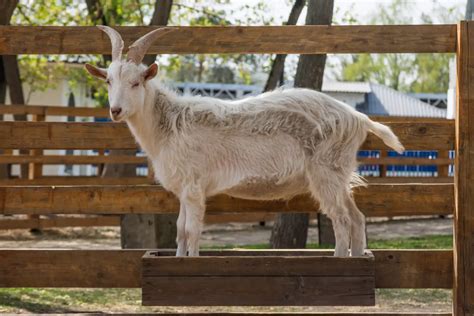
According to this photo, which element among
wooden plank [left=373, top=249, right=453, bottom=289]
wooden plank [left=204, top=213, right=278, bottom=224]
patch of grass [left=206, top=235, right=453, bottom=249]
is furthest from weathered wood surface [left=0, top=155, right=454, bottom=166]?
wooden plank [left=373, top=249, right=453, bottom=289]

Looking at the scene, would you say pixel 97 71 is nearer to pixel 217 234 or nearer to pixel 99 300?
pixel 99 300

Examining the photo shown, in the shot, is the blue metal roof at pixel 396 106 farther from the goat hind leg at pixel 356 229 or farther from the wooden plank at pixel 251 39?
the goat hind leg at pixel 356 229

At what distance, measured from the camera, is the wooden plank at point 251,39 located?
17.9 ft

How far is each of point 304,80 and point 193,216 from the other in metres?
4.96

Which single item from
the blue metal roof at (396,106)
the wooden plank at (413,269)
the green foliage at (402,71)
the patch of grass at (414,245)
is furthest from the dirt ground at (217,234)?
the green foliage at (402,71)

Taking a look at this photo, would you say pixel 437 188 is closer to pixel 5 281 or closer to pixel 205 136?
pixel 205 136

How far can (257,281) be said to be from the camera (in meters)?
4.92

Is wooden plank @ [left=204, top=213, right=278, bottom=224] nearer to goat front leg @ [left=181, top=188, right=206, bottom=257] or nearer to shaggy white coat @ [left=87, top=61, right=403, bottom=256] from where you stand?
Answer: shaggy white coat @ [left=87, top=61, right=403, bottom=256]

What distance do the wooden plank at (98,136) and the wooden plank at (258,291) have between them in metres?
1.25

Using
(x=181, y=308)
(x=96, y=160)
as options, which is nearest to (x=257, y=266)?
(x=181, y=308)

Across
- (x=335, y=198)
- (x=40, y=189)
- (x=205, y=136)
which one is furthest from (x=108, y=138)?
(x=335, y=198)

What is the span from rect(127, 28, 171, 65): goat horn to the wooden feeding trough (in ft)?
4.13

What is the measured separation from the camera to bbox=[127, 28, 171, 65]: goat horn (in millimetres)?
5111

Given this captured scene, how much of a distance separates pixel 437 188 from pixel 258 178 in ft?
4.24
